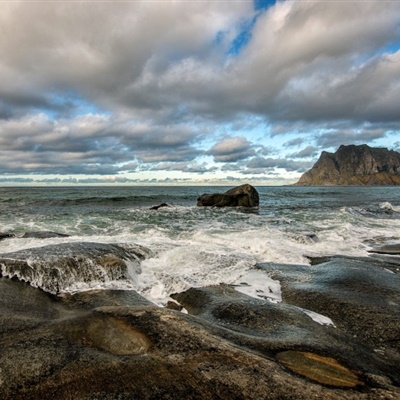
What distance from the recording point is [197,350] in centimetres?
379

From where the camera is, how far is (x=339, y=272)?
9.50 meters

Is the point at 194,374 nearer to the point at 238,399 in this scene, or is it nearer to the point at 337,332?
the point at 238,399

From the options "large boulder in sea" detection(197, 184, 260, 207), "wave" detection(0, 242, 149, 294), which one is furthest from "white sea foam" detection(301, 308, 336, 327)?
"large boulder in sea" detection(197, 184, 260, 207)

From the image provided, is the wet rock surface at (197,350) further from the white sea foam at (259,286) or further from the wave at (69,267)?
the white sea foam at (259,286)

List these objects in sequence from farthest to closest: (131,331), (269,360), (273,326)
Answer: (273,326)
(131,331)
(269,360)

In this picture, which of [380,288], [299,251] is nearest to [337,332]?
[380,288]

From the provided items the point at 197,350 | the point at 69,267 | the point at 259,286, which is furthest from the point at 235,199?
the point at 197,350

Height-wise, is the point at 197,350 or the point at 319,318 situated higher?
the point at 197,350

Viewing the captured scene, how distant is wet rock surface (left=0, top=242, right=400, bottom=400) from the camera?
3139 mm

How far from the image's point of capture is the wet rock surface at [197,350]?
3.14m

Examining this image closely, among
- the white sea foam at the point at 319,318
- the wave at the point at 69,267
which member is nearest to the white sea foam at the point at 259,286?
the white sea foam at the point at 319,318

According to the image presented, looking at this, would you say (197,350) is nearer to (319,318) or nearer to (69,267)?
(319,318)

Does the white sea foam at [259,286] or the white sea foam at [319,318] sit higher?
the white sea foam at [319,318]

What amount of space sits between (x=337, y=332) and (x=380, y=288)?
337 centimetres
